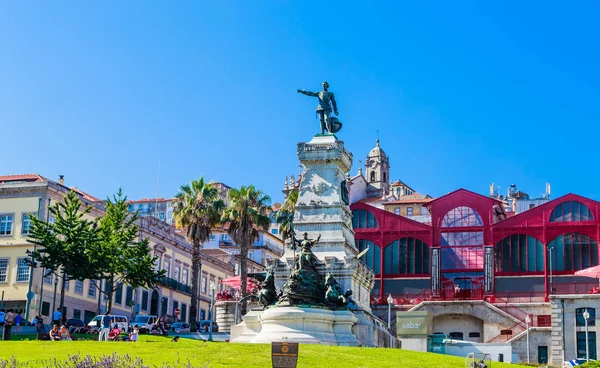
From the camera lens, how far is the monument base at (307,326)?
4166cm

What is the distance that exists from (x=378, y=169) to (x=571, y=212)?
7108 centimetres

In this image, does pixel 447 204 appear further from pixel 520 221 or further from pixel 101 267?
pixel 101 267

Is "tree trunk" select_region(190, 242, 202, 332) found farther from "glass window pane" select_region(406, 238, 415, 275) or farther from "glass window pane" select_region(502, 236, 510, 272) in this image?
"glass window pane" select_region(502, 236, 510, 272)

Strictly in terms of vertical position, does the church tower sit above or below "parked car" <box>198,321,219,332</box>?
above

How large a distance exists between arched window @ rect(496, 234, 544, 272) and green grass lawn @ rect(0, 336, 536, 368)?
38891 millimetres

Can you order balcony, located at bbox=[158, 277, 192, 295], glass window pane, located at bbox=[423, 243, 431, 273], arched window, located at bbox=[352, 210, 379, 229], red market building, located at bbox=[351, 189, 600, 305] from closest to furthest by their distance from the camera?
red market building, located at bbox=[351, 189, 600, 305]
glass window pane, located at bbox=[423, 243, 431, 273]
arched window, located at bbox=[352, 210, 379, 229]
balcony, located at bbox=[158, 277, 192, 295]

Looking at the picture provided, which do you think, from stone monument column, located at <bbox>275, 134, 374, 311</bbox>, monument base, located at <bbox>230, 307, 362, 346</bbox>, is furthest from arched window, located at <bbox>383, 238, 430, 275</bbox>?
monument base, located at <bbox>230, 307, 362, 346</bbox>

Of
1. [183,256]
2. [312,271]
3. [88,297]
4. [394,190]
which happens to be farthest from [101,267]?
[394,190]

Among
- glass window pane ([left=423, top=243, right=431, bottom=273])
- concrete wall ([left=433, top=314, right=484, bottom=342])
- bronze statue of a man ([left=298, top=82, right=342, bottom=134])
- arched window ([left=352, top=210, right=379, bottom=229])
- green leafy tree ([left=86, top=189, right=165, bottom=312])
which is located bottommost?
concrete wall ([left=433, top=314, right=484, bottom=342])

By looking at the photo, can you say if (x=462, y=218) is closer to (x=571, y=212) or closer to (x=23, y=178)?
(x=571, y=212)

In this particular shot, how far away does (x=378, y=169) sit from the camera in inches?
5694

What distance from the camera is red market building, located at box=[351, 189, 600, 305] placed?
240ft

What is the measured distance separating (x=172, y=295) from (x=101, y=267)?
34593 millimetres

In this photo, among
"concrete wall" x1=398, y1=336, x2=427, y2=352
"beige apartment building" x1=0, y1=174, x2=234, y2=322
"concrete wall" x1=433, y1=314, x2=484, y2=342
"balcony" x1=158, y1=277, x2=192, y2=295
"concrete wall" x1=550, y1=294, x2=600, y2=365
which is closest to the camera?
"concrete wall" x1=398, y1=336, x2=427, y2=352
